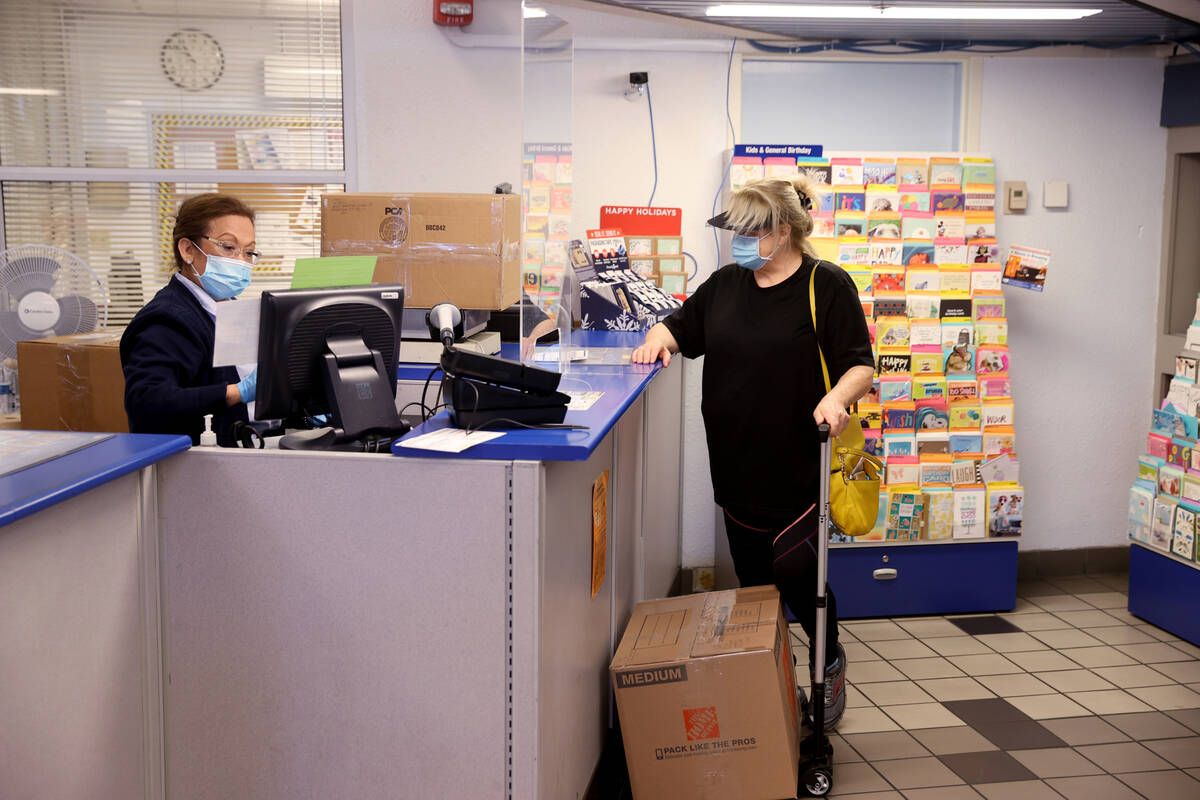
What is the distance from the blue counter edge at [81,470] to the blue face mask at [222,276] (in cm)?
64

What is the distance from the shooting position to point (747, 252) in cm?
326

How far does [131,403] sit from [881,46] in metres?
3.60

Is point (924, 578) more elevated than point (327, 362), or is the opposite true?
point (327, 362)

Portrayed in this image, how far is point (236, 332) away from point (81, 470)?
458 millimetres

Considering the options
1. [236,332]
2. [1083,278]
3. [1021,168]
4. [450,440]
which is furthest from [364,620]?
[1083,278]

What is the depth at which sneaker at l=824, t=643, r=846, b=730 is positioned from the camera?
3490 mm

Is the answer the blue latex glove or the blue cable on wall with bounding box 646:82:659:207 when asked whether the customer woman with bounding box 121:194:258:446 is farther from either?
the blue cable on wall with bounding box 646:82:659:207

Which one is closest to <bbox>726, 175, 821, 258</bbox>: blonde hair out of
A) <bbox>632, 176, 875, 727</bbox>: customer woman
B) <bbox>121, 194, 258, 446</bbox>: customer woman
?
<bbox>632, 176, 875, 727</bbox>: customer woman

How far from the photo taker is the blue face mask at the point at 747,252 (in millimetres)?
3240

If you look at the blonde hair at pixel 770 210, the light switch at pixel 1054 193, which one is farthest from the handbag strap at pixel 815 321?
the light switch at pixel 1054 193

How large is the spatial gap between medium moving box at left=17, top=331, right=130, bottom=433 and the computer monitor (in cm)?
181

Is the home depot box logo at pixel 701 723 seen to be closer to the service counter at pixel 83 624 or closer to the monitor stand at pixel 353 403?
the monitor stand at pixel 353 403

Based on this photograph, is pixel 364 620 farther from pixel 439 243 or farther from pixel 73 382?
pixel 73 382

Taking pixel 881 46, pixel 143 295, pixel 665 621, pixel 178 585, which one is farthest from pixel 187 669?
pixel 881 46
